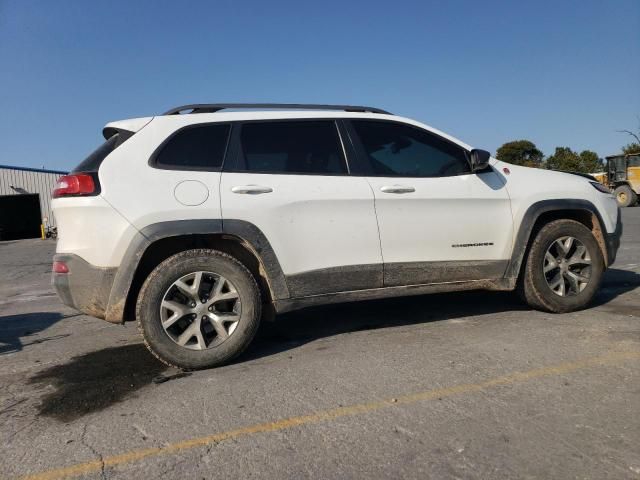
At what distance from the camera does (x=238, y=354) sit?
11.9ft

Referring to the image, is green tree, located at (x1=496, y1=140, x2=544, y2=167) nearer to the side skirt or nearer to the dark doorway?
the dark doorway

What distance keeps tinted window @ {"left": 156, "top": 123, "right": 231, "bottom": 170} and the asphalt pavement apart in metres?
1.51

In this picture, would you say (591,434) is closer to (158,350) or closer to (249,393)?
(249,393)

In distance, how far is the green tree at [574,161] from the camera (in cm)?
5206

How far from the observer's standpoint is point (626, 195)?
22.4 m

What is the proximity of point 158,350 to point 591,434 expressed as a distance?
8.76 ft

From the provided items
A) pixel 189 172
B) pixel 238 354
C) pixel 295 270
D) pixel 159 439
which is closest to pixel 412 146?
pixel 295 270

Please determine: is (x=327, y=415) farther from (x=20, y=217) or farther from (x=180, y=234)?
(x=20, y=217)

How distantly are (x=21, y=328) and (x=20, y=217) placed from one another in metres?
35.4

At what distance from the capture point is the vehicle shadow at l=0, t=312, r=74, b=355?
180 inches

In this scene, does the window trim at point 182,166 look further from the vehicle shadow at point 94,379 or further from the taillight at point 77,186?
the vehicle shadow at point 94,379

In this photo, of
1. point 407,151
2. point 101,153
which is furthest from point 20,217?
point 407,151

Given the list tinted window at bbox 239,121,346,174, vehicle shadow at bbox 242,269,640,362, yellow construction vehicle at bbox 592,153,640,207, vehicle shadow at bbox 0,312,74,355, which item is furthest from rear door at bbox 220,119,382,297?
yellow construction vehicle at bbox 592,153,640,207

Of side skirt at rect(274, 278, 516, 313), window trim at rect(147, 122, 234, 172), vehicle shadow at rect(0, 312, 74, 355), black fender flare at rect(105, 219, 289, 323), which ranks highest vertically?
window trim at rect(147, 122, 234, 172)
